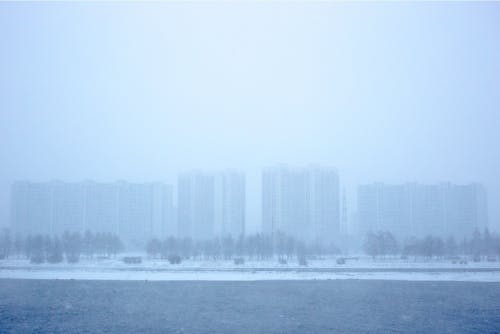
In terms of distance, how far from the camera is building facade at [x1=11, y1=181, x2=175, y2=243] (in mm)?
78875

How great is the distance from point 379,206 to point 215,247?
40.8 m

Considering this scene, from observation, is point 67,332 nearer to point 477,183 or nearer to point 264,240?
point 264,240

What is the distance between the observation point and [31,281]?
22078mm

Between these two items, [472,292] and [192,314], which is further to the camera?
[472,292]

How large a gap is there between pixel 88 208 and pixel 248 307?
75.5 meters

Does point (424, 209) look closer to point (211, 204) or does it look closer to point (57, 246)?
point (211, 204)

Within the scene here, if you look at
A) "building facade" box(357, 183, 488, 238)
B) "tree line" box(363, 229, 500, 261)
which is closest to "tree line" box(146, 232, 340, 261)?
"tree line" box(363, 229, 500, 261)

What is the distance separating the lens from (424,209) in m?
79.8

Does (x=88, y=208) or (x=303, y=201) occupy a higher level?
(x=303, y=201)

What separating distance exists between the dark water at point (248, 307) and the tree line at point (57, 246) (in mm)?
26972

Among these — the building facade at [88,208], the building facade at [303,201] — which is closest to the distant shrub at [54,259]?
the building facade at [88,208]

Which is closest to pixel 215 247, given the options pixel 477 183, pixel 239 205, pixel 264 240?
pixel 264 240

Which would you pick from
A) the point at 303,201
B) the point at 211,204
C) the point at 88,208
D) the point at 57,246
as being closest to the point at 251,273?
the point at 57,246

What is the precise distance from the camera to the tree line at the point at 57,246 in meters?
46.5
